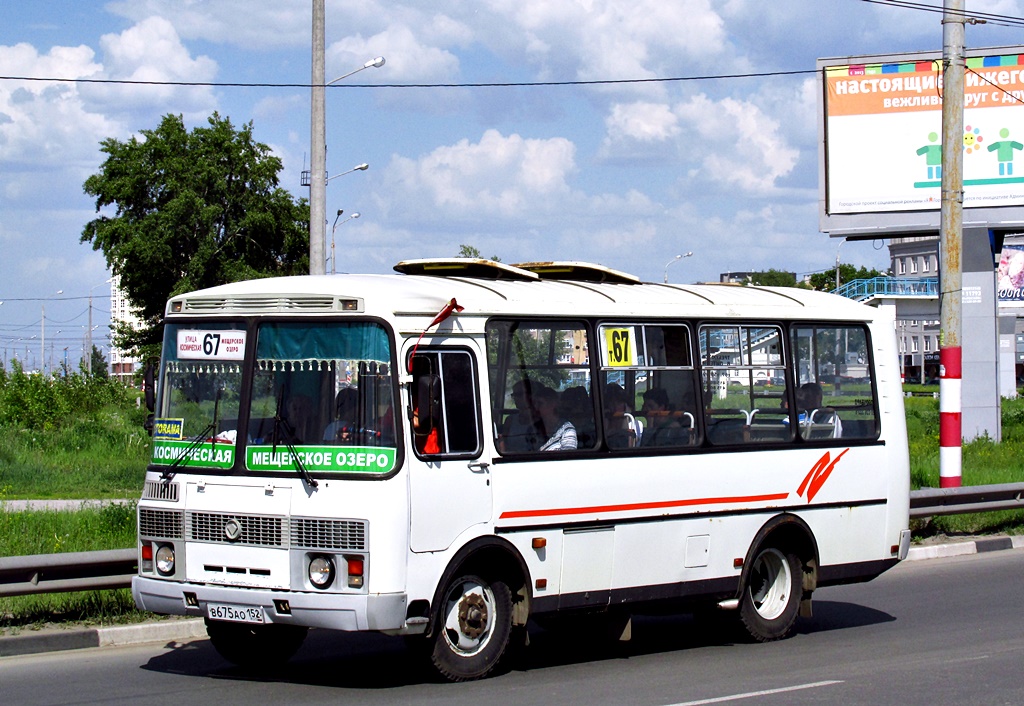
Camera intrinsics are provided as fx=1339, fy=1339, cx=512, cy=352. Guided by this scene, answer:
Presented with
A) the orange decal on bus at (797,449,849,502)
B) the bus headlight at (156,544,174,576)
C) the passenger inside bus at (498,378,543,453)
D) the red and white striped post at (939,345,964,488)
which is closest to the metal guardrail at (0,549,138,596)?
the bus headlight at (156,544,174,576)

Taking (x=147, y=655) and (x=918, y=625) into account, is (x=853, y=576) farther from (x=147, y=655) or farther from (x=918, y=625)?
(x=147, y=655)

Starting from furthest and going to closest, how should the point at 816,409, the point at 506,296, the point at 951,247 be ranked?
the point at 951,247 → the point at 816,409 → the point at 506,296

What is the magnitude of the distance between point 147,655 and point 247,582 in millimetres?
2074

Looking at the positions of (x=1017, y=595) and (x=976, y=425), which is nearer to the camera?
(x=1017, y=595)

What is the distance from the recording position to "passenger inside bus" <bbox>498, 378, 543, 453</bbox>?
9.00 m

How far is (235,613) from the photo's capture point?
837 cm

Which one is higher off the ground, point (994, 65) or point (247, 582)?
point (994, 65)

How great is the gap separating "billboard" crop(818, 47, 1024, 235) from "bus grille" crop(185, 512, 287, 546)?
2404 centimetres

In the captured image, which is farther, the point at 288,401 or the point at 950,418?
the point at 950,418

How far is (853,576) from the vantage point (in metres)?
11.3

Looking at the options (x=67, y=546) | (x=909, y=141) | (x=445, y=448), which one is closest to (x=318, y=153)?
(x=67, y=546)

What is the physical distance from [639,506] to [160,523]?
3.35 m

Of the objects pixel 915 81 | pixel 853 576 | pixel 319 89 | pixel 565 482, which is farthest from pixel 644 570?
pixel 915 81

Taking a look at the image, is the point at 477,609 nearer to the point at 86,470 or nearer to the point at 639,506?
the point at 639,506
